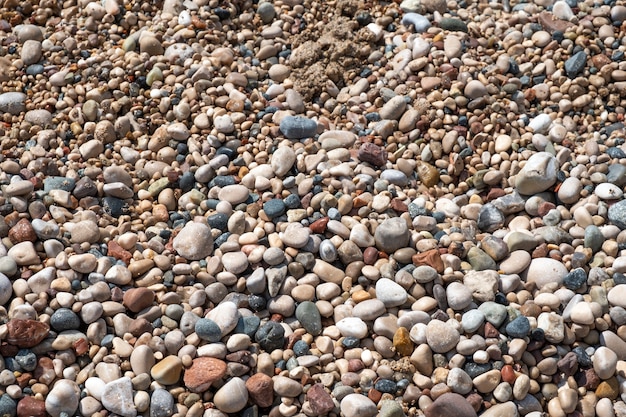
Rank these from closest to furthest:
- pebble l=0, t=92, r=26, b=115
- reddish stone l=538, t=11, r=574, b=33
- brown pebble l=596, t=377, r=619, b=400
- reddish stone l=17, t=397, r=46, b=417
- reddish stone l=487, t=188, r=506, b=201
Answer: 1. reddish stone l=17, t=397, r=46, b=417
2. brown pebble l=596, t=377, r=619, b=400
3. reddish stone l=487, t=188, r=506, b=201
4. pebble l=0, t=92, r=26, b=115
5. reddish stone l=538, t=11, r=574, b=33

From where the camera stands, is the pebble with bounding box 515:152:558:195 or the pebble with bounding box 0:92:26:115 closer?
the pebble with bounding box 515:152:558:195

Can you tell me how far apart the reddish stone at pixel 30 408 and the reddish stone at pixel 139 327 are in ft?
1.18

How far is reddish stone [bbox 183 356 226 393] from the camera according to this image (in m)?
2.20

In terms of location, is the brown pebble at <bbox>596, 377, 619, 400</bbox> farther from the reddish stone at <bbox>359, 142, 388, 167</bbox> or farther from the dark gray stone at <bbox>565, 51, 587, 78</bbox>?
the dark gray stone at <bbox>565, 51, 587, 78</bbox>

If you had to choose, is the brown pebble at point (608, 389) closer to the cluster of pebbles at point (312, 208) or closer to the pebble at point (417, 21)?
the cluster of pebbles at point (312, 208)

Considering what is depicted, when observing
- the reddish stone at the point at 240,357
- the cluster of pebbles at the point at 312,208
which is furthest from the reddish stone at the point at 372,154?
the reddish stone at the point at 240,357

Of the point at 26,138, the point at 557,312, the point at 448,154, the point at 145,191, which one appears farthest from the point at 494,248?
the point at 26,138

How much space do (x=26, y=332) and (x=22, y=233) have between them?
17.3 inches

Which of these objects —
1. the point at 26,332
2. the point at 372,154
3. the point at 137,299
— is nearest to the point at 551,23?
the point at 372,154

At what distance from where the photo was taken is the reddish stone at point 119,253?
8.22 feet

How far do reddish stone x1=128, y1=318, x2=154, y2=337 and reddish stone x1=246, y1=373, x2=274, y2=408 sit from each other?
402 mm

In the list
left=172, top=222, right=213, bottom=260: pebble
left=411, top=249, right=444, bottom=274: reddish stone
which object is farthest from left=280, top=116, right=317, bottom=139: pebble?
left=411, top=249, right=444, bottom=274: reddish stone

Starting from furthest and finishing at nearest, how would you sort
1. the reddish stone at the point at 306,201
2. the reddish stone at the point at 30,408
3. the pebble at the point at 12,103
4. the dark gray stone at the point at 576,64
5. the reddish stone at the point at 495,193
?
1. the dark gray stone at the point at 576,64
2. the pebble at the point at 12,103
3. the reddish stone at the point at 495,193
4. the reddish stone at the point at 306,201
5. the reddish stone at the point at 30,408

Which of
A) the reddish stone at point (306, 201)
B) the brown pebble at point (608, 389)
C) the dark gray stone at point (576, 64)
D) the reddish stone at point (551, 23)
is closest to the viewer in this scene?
the brown pebble at point (608, 389)
